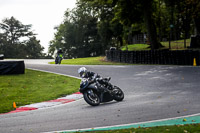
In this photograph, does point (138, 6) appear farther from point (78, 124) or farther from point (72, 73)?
point (78, 124)

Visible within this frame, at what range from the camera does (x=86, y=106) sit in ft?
35.2

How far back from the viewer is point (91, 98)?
10719 millimetres

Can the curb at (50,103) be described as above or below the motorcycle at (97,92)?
below

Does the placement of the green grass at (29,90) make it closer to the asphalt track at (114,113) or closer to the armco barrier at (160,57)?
the asphalt track at (114,113)

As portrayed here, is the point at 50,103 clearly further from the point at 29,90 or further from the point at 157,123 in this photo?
the point at 157,123

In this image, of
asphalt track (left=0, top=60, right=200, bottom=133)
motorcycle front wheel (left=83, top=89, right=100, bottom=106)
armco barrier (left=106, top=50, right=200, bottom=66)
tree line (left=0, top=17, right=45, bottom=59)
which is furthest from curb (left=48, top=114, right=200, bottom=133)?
tree line (left=0, top=17, right=45, bottom=59)

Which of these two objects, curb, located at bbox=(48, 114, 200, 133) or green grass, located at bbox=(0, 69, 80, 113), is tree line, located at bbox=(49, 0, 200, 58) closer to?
green grass, located at bbox=(0, 69, 80, 113)

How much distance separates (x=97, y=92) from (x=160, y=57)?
18.3 metres

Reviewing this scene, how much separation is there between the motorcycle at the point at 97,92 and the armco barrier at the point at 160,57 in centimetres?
1538

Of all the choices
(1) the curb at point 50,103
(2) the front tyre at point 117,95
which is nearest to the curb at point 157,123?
(2) the front tyre at point 117,95

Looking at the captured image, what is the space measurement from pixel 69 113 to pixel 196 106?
13.2 feet

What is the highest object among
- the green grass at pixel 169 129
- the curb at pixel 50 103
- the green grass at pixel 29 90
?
the green grass at pixel 169 129

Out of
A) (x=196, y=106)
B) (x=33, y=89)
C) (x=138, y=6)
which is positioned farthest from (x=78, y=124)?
(x=138, y=6)

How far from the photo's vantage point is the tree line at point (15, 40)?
78062mm
